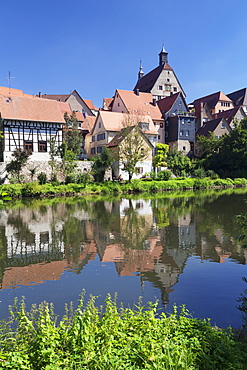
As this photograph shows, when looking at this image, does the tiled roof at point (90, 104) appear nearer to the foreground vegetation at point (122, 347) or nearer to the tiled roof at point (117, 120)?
the tiled roof at point (117, 120)

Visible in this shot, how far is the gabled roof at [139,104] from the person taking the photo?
55594mm

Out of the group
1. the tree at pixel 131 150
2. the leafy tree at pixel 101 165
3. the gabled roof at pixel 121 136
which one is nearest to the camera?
the leafy tree at pixel 101 165

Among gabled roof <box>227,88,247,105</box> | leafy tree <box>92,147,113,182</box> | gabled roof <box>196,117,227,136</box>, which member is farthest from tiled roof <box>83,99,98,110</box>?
gabled roof <box>227,88,247,105</box>

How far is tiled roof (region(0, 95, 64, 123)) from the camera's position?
38.6 metres

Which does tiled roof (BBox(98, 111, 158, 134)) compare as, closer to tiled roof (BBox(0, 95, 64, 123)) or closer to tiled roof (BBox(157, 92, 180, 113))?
tiled roof (BBox(157, 92, 180, 113))

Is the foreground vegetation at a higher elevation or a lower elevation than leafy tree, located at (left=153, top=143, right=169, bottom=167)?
lower

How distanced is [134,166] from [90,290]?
119 feet

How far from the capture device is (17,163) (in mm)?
36938

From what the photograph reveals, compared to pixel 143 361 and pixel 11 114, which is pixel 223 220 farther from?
pixel 11 114

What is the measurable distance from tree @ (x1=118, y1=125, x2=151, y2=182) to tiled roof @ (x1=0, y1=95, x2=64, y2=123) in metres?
8.70

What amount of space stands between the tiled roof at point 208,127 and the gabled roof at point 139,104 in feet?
29.4

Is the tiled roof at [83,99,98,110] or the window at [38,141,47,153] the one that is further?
the tiled roof at [83,99,98,110]

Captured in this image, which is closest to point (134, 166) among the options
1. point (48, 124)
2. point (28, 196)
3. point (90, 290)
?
point (48, 124)

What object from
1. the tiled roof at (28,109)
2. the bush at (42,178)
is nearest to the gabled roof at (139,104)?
the tiled roof at (28,109)
